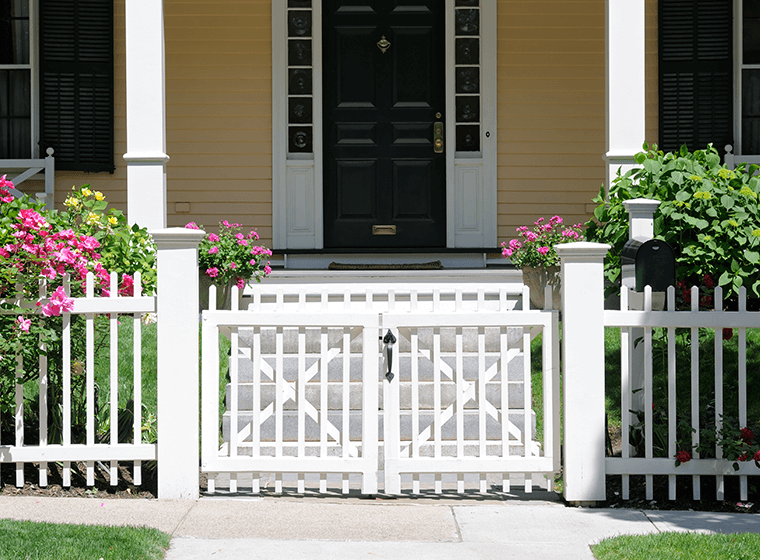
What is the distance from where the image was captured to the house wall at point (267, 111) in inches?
325

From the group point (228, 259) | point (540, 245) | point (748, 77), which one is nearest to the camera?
point (228, 259)

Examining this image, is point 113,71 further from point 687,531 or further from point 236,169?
point 687,531

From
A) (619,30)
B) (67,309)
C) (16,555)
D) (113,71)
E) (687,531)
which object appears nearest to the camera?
(16,555)

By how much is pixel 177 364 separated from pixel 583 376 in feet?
6.25

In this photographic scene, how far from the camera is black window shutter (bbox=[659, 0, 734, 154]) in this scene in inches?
323

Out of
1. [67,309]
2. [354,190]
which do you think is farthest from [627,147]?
[67,309]

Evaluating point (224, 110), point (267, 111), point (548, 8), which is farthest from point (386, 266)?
point (548, 8)

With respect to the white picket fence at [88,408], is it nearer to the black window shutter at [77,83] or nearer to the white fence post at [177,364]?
the white fence post at [177,364]

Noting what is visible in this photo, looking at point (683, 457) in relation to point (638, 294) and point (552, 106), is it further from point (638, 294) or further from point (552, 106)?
point (552, 106)

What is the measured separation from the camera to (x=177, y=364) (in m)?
4.19

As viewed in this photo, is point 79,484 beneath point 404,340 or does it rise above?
beneath

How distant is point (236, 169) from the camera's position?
838 cm

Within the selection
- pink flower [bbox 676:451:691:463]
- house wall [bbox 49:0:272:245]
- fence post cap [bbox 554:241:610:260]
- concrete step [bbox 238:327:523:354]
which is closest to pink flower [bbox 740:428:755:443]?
pink flower [bbox 676:451:691:463]

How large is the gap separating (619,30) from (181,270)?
3876 mm
